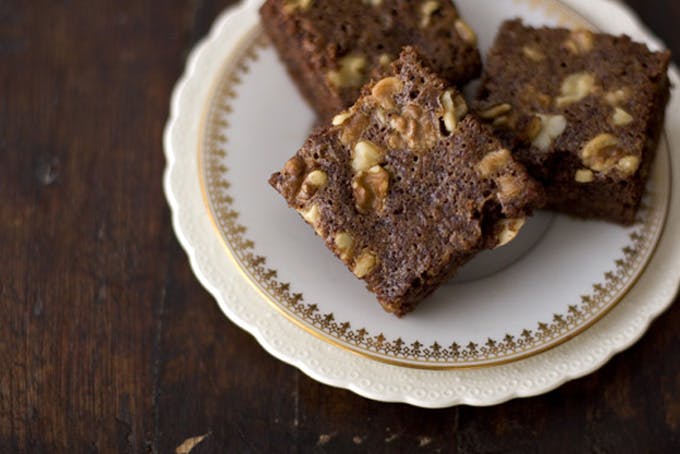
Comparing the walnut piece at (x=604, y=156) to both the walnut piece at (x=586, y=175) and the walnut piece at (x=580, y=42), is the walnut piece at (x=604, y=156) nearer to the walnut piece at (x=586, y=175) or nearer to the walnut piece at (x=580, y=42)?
the walnut piece at (x=586, y=175)

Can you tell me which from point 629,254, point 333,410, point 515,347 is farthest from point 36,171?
point 629,254

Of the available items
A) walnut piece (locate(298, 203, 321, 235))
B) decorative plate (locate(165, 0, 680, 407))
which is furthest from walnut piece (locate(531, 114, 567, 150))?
walnut piece (locate(298, 203, 321, 235))

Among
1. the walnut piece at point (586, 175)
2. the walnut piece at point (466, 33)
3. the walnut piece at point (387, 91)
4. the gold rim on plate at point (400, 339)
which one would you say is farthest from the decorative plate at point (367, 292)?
the walnut piece at point (466, 33)

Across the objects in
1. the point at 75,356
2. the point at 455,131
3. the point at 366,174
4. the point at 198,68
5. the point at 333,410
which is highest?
the point at 455,131

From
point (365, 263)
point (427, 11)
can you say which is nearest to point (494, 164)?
point (365, 263)

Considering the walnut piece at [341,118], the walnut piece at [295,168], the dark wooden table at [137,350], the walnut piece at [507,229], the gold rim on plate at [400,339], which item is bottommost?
the dark wooden table at [137,350]

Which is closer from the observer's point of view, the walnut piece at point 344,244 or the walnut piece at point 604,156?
the walnut piece at point 344,244

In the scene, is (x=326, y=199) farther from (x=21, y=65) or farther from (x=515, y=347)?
(x=21, y=65)
